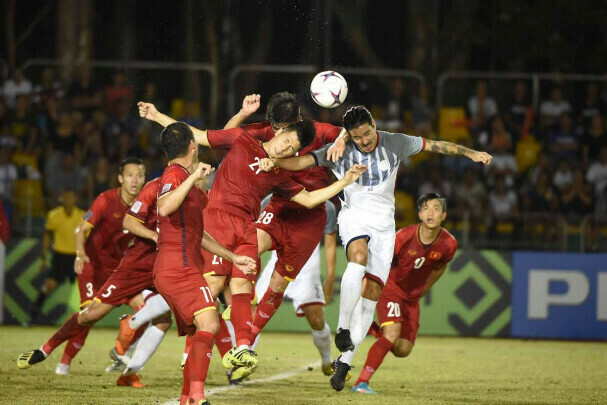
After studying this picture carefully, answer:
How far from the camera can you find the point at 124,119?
17766 mm

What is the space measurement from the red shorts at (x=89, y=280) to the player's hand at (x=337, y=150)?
10.7 feet

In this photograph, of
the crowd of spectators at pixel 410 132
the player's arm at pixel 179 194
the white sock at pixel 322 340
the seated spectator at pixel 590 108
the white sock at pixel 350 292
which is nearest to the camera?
the player's arm at pixel 179 194

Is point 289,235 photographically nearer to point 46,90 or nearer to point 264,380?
point 264,380

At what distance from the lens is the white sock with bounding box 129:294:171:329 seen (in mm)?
9299

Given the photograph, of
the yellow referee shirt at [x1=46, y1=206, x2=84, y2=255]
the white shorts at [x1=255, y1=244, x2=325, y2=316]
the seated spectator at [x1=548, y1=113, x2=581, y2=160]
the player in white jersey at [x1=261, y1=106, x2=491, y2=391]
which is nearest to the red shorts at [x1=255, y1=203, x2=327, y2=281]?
the player in white jersey at [x1=261, y1=106, x2=491, y2=391]

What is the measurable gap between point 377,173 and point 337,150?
608mm

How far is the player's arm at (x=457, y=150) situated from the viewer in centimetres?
899

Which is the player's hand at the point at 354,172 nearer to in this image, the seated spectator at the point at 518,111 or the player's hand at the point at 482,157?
the player's hand at the point at 482,157

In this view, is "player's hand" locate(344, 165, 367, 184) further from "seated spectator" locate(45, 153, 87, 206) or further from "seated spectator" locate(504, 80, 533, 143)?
"seated spectator" locate(504, 80, 533, 143)

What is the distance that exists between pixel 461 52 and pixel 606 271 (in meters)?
7.15

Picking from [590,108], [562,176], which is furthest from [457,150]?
[590,108]

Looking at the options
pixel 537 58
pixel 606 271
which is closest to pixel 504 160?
pixel 606 271

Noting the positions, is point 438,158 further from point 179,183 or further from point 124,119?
point 179,183

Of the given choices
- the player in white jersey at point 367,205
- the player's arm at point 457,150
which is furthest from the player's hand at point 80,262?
the player's arm at point 457,150
